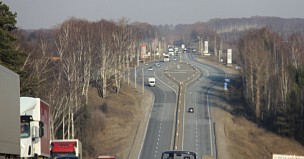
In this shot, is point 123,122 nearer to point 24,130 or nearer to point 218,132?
point 218,132

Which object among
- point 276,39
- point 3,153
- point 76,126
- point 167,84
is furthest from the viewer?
point 167,84

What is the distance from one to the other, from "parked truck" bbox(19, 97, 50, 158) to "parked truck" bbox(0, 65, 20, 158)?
8.03 ft

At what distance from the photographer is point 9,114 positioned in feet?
54.7

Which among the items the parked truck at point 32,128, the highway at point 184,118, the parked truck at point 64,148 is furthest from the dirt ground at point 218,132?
the parked truck at point 32,128

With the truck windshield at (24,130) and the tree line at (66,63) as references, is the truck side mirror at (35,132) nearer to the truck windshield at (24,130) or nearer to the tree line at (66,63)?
the truck windshield at (24,130)

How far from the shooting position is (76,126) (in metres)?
62.3

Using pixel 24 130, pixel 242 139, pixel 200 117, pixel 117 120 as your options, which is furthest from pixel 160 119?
pixel 24 130

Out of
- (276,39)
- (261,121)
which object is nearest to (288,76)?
(261,121)

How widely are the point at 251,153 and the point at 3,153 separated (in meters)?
49.3

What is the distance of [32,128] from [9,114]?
4.86 metres

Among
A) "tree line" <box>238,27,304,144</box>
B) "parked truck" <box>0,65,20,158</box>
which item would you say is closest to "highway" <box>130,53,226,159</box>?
"tree line" <box>238,27,304,144</box>

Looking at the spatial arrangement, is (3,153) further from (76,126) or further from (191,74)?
(191,74)

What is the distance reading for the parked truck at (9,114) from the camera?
15.6 m

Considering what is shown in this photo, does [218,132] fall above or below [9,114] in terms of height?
below
